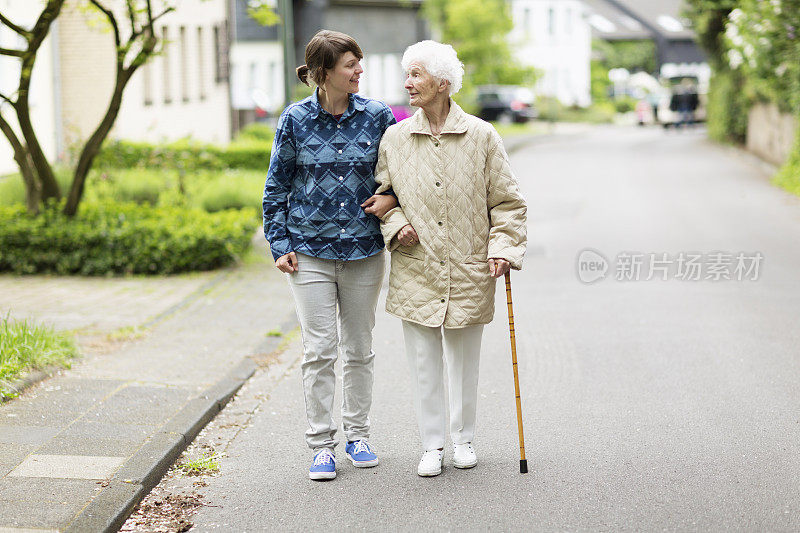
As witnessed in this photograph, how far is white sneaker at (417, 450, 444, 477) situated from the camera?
532cm

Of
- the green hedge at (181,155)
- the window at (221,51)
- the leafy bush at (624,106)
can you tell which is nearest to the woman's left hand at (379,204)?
the green hedge at (181,155)

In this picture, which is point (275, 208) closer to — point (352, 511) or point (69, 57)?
point (352, 511)

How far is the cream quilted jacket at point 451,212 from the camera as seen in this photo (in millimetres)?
5117

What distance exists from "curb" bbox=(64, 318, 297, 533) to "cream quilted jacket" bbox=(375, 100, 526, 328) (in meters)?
1.44

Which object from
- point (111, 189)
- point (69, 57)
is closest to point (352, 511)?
point (111, 189)

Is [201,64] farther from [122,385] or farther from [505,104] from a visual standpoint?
[505,104]

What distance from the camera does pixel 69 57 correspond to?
21562mm

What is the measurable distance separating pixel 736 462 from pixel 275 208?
2586 millimetres

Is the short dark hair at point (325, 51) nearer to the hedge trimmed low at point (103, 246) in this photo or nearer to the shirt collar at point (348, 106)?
the shirt collar at point (348, 106)

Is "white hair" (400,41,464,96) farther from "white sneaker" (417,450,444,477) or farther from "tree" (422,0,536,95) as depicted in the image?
"tree" (422,0,536,95)

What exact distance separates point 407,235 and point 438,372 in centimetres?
71

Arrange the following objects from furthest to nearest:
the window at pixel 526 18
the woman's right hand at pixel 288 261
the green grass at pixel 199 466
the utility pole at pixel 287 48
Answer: the window at pixel 526 18
the utility pole at pixel 287 48
the green grass at pixel 199 466
the woman's right hand at pixel 288 261

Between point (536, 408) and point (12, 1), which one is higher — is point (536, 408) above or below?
below

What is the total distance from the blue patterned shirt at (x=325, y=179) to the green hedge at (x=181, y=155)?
34.7 feet
